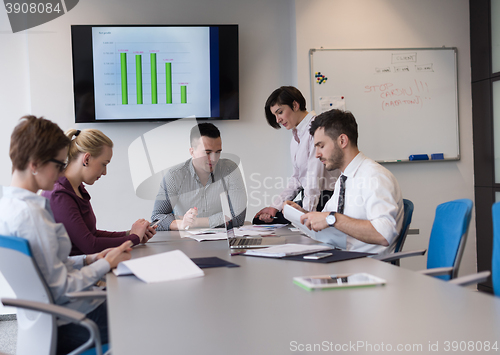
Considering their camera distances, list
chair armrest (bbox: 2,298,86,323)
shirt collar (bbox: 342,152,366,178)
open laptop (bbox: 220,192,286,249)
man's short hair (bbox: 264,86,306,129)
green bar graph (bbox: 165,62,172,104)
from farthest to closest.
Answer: green bar graph (bbox: 165,62,172,104) < man's short hair (bbox: 264,86,306,129) < shirt collar (bbox: 342,152,366,178) < open laptop (bbox: 220,192,286,249) < chair armrest (bbox: 2,298,86,323)

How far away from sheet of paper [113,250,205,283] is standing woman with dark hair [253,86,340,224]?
1.43 metres

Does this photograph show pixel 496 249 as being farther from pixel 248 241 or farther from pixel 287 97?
pixel 287 97

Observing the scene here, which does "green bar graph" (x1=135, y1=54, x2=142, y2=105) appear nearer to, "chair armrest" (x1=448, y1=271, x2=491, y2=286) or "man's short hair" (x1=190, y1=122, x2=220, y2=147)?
"man's short hair" (x1=190, y1=122, x2=220, y2=147)

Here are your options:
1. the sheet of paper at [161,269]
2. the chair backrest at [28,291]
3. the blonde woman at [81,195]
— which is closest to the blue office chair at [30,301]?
the chair backrest at [28,291]

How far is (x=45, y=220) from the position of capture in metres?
1.47

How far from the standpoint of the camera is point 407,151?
3936 mm

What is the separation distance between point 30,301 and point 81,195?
89 centimetres

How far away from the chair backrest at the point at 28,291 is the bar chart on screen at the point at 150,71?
7.90 feet

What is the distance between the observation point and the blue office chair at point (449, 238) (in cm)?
183

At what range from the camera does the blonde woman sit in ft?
6.27

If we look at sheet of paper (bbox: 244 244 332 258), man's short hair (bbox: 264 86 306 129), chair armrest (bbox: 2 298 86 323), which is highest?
man's short hair (bbox: 264 86 306 129)

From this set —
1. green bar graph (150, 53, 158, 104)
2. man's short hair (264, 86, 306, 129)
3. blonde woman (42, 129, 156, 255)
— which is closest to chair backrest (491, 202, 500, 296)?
blonde woman (42, 129, 156, 255)

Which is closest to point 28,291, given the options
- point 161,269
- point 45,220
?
point 45,220

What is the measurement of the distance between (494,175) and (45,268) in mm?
3757
